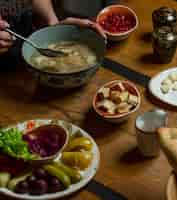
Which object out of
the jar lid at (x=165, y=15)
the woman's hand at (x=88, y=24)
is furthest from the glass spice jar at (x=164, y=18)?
the woman's hand at (x=88, y=24)

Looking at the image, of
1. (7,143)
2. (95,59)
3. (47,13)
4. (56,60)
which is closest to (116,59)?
(95,59)

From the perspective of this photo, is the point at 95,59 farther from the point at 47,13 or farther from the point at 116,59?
the point at 47,13

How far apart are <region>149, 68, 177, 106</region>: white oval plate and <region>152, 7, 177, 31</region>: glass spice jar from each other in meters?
0.19

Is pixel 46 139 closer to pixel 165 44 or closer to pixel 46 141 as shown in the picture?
pixel 46 141

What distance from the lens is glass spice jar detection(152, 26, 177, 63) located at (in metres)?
1.62

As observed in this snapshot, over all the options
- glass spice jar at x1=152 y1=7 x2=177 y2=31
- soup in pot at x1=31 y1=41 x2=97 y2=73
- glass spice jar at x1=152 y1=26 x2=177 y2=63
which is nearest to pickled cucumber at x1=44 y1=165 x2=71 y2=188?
soup in pot at x1=31 y1=41 x2=97 y2=73

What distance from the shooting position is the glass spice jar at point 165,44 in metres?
1.62

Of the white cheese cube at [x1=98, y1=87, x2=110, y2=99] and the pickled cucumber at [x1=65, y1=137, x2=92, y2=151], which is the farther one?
the white cheese cube at [x1=98, y1=87, x2=110, y2=99]

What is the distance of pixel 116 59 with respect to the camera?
1.67 m

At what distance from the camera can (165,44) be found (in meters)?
1.62

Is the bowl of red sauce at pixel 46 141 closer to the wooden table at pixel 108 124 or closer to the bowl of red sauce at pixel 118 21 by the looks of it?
the wooden table at pixel 108 124

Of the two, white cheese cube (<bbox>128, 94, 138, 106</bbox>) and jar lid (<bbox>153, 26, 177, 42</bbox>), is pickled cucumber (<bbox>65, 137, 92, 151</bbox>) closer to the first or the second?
white cheese cube (<bbox>128, 94, 138, 106</bbox>)

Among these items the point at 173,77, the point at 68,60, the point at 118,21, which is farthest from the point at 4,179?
the point at 118,21

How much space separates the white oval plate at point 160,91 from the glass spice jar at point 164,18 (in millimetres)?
194
